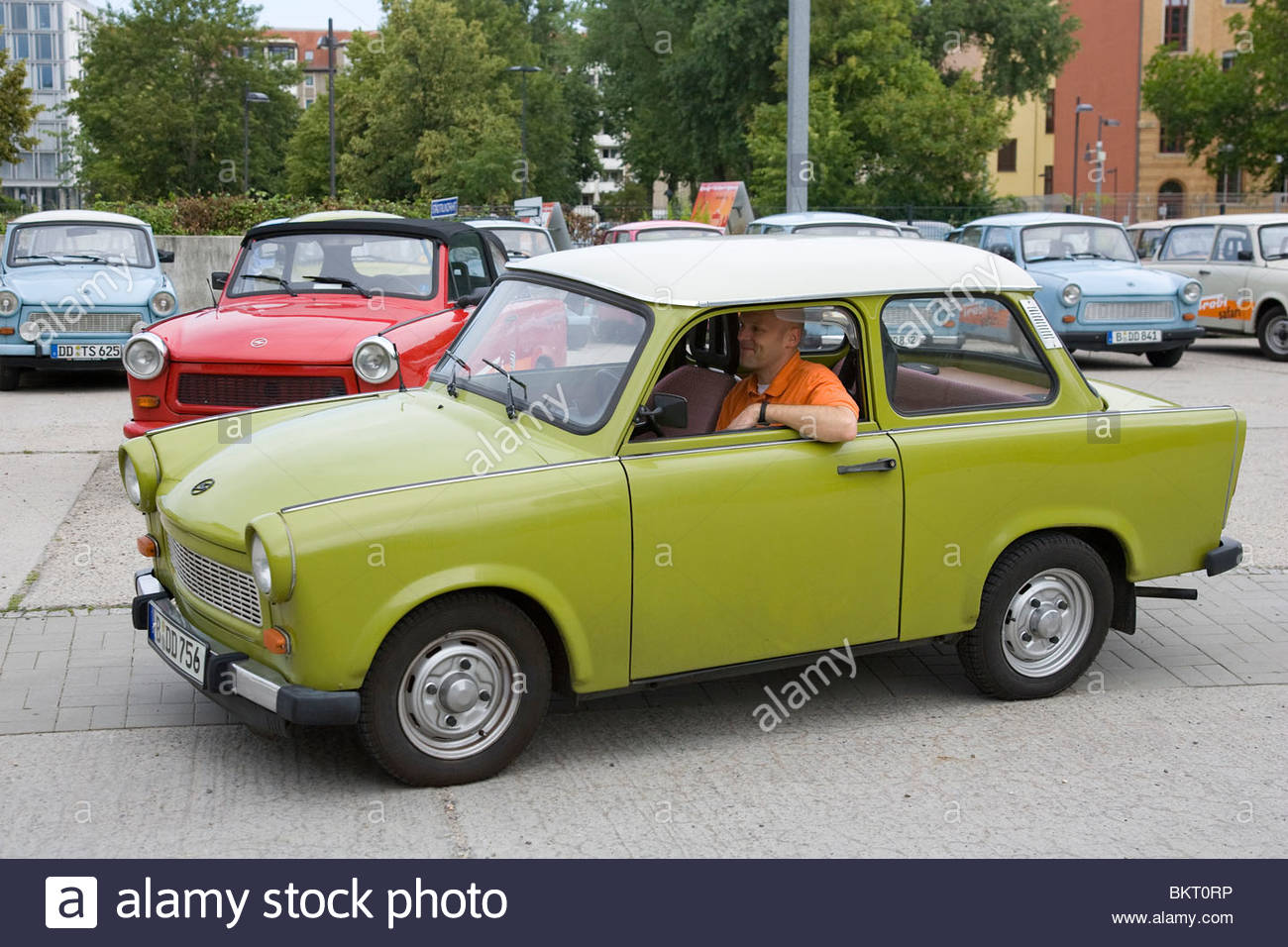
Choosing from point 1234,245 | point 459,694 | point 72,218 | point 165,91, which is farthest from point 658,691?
point 165,91

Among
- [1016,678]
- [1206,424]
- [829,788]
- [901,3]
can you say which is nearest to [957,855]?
[829,788]

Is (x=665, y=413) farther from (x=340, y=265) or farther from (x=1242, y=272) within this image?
(x=1242, y=272)

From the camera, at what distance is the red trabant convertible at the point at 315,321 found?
341 inches

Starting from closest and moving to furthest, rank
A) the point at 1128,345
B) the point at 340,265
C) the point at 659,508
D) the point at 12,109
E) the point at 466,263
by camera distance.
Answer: the point at 659,508, the point at 340,265, the point at 466,263, the point at 1128,345, the point at 12,109

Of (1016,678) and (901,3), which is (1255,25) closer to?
(901,3)

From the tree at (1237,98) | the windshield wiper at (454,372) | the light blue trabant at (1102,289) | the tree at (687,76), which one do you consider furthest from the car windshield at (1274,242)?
the tree at (1237,98)

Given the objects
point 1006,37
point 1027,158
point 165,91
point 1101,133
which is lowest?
point 1027,158

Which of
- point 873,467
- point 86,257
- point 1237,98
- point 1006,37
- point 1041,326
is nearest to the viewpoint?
point 873,467

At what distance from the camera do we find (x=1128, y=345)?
671 inches

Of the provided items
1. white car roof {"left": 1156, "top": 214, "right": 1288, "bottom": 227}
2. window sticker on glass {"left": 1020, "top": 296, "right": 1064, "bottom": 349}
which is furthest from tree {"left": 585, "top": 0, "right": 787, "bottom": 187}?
window sticker on glass {"left": 1020, "top": 296, "right": 1064, "bottom": 349}

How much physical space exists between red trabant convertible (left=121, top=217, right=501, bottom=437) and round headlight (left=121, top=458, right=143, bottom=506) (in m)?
2.95

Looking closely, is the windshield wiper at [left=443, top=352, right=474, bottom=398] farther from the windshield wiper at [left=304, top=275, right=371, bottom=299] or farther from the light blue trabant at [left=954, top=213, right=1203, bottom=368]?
the light blue trabant at [left=954, top=213, right=1203, bottom=368]

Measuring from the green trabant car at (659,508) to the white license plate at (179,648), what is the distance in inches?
0.6

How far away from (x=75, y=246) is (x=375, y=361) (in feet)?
28.7
